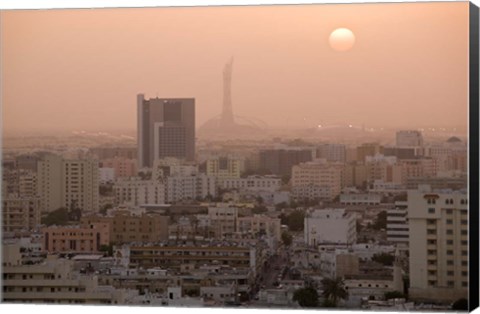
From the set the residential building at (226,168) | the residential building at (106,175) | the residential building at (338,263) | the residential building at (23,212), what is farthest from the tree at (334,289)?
the residential building at (23,212)

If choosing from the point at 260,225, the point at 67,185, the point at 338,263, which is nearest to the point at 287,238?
the point at 260,225

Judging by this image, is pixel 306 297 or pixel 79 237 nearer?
pixel 306 297

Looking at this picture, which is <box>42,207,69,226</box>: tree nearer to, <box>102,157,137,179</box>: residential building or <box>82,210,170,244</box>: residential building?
<box>82,210,170,244</box>: residential building

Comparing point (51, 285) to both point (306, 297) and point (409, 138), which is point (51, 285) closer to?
point (306, 297)

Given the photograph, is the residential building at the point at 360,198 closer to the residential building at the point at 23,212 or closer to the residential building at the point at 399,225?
the residential building at the point at 399,225

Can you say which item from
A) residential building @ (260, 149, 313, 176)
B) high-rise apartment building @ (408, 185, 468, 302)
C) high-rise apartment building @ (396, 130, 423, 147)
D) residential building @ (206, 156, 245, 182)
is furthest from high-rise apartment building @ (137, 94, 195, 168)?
high-rise apartment building @ (408, 185, 468, 302)
